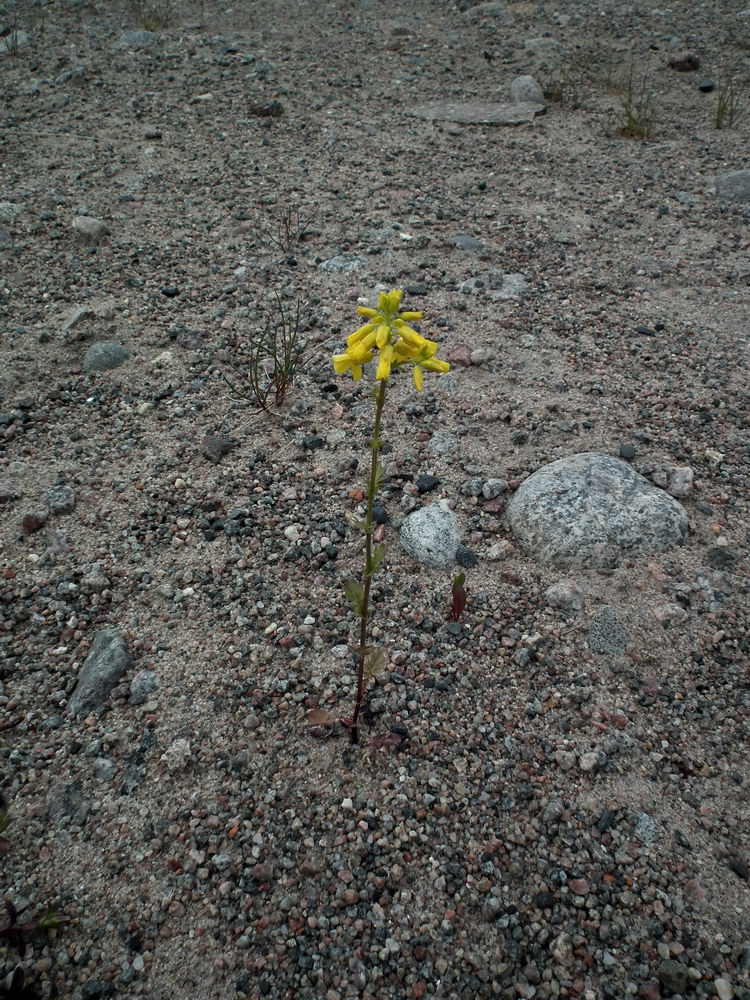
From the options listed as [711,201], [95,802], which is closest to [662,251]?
[711,201]

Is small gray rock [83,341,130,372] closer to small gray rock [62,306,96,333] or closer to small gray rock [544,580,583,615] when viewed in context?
small gray rock [62,306,96,333]

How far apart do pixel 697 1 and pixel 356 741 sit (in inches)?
352

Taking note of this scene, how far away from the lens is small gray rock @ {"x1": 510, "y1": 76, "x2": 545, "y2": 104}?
649cm

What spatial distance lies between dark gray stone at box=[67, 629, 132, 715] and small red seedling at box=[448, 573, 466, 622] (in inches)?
46.9

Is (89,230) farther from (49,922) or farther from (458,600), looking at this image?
(49,922)

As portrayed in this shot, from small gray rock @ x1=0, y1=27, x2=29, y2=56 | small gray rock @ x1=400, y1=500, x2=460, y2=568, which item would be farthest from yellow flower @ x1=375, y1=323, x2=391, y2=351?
small gray rock @ x1=0, y1=27, x2=29, y2=56

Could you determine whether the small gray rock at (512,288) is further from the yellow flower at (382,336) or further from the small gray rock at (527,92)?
the small gray rock at (527,92)

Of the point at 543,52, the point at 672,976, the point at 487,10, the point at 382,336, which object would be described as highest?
the point at 487,10

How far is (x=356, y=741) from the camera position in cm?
245

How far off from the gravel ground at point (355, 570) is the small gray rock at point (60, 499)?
0.8 inches

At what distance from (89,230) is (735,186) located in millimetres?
4390

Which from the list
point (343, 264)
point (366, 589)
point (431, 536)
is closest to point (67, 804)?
point (366, 589)

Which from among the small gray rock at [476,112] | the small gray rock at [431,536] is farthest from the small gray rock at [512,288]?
the small gray rock at [476,112]

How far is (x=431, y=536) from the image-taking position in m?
3.03
